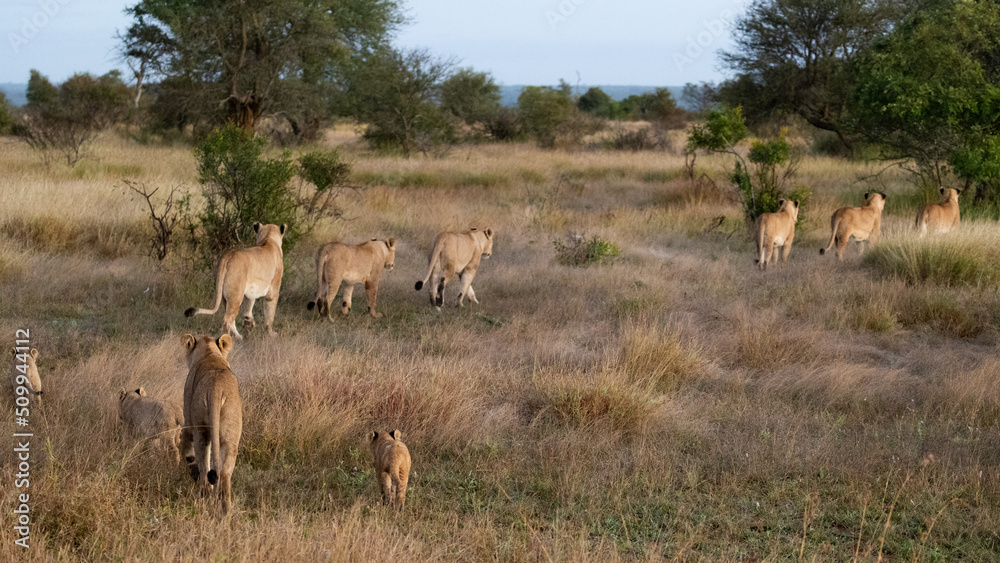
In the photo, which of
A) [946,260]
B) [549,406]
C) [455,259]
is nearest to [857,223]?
[946,260]

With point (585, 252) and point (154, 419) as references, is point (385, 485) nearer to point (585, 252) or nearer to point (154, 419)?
point (154, 419)

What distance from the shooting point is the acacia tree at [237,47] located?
24734mm

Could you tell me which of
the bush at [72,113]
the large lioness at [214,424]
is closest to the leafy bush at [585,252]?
the large lioness at [214,424]

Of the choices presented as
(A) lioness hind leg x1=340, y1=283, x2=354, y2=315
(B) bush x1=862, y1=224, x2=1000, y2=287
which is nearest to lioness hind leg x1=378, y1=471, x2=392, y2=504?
(A) lioness hind leg x1=340, y1=283, x2=354, y2=315

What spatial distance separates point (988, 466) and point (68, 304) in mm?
8286

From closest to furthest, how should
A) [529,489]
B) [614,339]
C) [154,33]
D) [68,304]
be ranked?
[529,489] → [614,339] → [68,304] → [154,33]

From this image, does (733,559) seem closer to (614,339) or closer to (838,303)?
(614,339)

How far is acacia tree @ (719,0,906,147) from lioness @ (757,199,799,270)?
559 inches

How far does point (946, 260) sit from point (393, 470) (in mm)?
8435

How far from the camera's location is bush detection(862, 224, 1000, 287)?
9750 mm

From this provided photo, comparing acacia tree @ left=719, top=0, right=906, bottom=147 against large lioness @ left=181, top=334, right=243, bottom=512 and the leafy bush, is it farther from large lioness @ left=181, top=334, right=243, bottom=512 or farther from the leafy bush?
large lioness @ left=181, top=334, right=243, bottom=512

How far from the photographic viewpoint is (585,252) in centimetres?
1170

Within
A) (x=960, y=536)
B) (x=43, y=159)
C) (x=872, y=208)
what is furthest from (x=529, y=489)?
(x=43, y=159)

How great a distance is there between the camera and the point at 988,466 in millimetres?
4871
